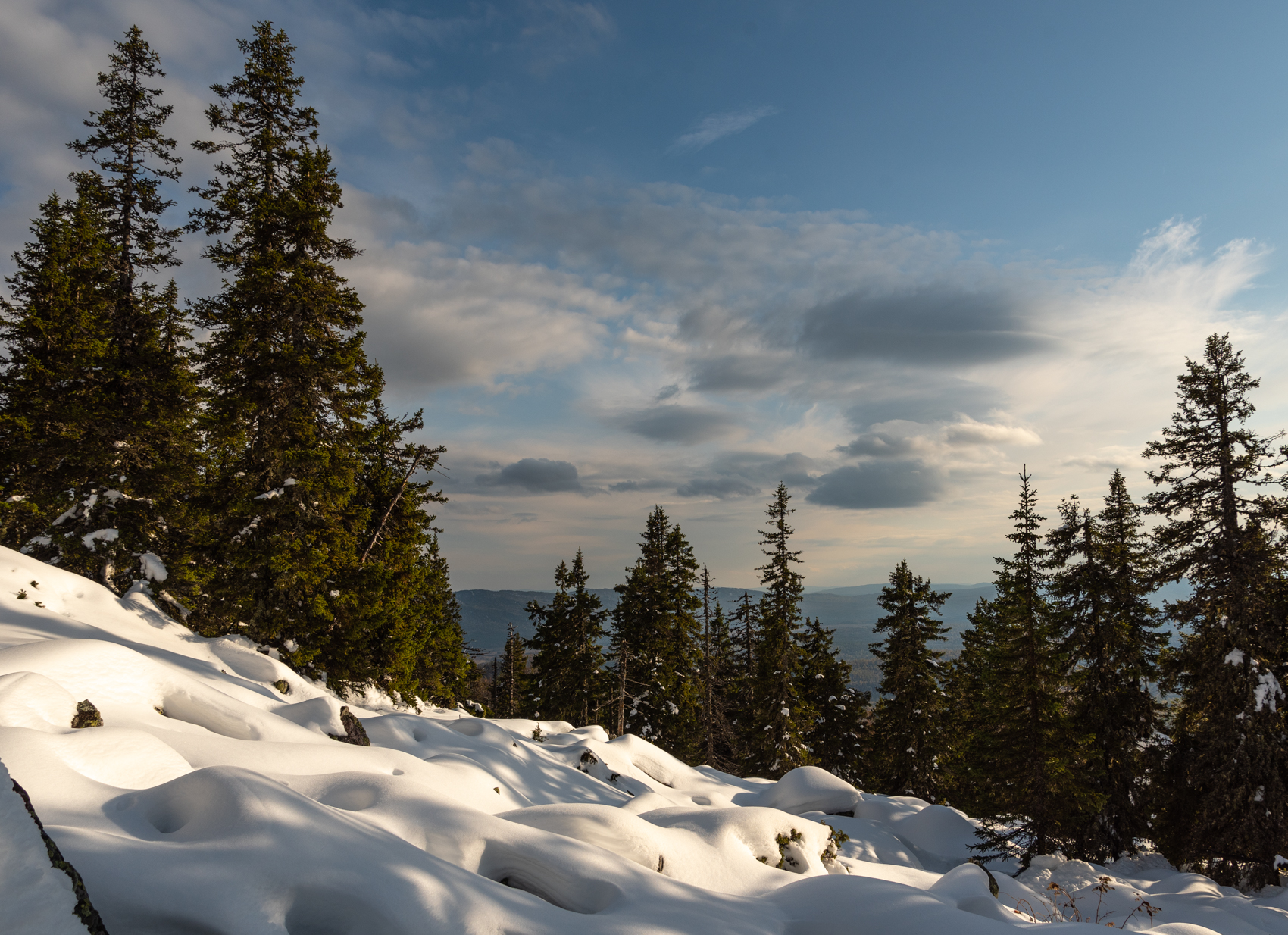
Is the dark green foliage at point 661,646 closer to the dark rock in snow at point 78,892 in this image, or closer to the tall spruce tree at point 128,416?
the tall spruce tree at point 128,416

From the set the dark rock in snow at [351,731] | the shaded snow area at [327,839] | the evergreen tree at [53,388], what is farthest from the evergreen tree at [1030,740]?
the evergreen tree at [53,388]

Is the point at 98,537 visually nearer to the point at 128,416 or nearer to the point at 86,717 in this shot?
the point at 128,416

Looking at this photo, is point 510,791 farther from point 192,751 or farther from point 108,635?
point 108,635

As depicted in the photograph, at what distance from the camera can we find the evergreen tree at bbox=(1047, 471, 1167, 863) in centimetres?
2089

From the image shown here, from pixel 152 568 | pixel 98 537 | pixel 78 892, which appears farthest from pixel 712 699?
pixel 78 892

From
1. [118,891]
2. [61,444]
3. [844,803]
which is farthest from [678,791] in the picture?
[61,444]

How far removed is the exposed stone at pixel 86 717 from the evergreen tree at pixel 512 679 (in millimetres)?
49862

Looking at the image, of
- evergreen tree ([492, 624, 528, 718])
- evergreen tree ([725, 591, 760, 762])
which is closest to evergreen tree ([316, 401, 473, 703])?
evergreen tree ([725, 591, 760, 762])

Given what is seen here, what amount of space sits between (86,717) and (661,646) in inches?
1195

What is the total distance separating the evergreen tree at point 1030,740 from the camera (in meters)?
20.7

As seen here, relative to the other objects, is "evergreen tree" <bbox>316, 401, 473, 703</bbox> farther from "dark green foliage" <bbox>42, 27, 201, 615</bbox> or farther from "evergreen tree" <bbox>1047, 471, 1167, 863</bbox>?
"evergreen tree" <bbox>1047, 471, 1167, 863</bbox>

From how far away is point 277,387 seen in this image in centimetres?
1853

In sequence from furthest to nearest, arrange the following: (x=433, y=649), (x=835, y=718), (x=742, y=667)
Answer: (x=742, y=667) < (x=835, y=718) < (x=433, y=649)

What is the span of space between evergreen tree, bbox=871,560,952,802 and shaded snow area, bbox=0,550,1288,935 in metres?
19.0
